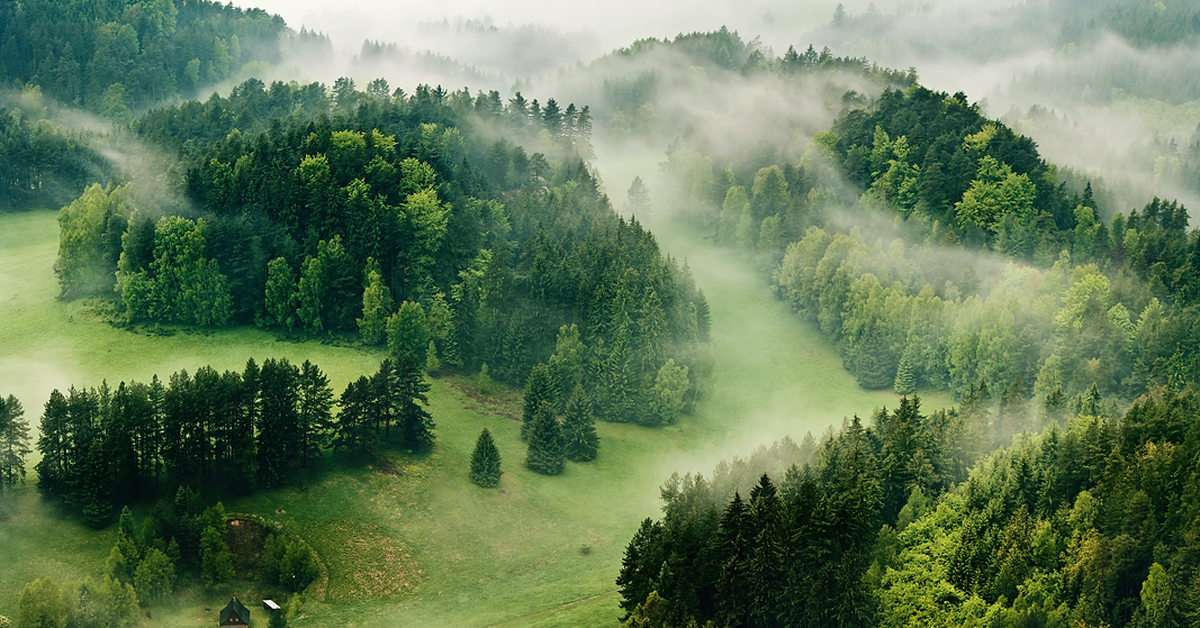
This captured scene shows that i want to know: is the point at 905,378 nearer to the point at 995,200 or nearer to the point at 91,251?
the point at 995,200

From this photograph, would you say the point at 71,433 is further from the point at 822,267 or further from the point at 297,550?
the point at 822,267

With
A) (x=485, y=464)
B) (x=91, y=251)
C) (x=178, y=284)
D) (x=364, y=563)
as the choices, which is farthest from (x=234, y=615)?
(x=91, y=251)

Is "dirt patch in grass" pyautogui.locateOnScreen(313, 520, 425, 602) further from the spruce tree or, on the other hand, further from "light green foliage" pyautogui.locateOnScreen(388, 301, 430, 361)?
"light green foliage" pyautogui.locateOnScreen(388, 301, 430, 361)

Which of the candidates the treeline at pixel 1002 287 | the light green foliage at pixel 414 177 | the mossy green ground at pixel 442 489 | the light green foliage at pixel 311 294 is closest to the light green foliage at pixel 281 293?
the light green foliage at pixel 311 294

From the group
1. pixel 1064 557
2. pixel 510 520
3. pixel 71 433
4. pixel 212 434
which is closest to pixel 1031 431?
pixel 1064 557

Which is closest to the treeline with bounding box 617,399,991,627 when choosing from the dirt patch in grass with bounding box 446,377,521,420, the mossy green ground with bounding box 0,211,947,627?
the mossy green ground with bounding box 0,211,947,627

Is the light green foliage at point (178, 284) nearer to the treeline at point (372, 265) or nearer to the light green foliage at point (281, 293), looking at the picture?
the treeline at point (372, 265)
